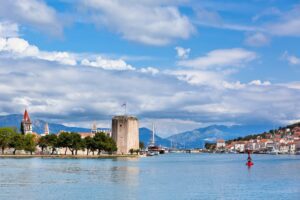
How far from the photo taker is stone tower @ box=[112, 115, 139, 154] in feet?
510

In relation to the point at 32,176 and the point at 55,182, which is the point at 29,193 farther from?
the point at 32,176

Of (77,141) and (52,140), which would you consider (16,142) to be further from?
(77,141)

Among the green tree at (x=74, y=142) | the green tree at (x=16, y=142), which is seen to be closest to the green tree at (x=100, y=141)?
the green tree at (x=74, y=142)

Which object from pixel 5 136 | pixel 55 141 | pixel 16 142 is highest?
pixel 5 136

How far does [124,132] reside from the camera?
155625 mm

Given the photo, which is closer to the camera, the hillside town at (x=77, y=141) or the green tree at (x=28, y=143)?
the hillside town at (x=77, y=141)

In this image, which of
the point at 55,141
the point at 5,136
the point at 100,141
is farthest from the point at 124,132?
the point at 5,136

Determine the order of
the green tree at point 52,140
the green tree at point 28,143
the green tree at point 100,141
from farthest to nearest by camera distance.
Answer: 1. the green tree at point 100,141
2. the green tree at point 52,140
3. the green tree at point 28,143

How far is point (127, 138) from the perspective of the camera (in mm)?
155375

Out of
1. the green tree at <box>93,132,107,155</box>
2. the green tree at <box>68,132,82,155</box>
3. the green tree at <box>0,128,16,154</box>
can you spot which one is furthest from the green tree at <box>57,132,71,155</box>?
the green tree at <box>0,128,16,154</box>

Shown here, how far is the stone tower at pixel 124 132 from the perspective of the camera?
15550 centimetres

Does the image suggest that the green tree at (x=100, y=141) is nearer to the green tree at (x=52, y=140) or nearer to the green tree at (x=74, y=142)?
the green tree at (x=74, y=142)

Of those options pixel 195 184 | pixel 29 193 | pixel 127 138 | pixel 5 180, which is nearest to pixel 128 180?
pixel 195 184

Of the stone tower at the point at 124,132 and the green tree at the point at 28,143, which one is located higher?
the stone tower at the point at 124,132
